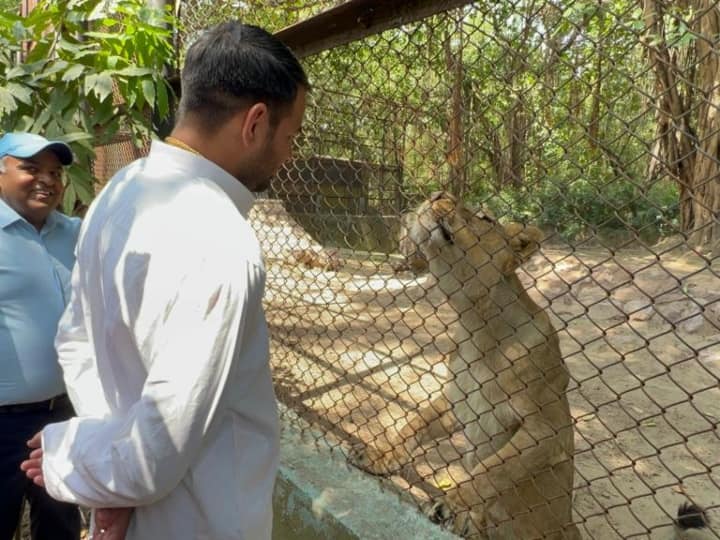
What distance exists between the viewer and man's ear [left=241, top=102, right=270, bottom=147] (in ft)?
4.51

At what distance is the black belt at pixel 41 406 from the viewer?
2607 mm

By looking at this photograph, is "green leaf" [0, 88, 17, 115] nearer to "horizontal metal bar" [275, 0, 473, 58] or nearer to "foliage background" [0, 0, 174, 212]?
"foliage background" [0, 0, 174, 212]

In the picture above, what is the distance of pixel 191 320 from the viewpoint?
3.66 ft

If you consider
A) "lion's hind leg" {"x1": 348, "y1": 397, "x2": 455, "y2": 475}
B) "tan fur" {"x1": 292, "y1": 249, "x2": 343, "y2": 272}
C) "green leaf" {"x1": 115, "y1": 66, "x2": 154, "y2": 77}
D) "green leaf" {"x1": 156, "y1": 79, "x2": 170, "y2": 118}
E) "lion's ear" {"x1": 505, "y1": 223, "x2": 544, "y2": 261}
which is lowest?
"tan fur" {"x1": 292, "y1": 249, "x2": 343, "y2": 272}

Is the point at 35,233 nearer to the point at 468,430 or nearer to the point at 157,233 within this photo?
the point at 157,233

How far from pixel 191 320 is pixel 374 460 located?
224 centimetres

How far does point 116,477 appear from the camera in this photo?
1.19 m

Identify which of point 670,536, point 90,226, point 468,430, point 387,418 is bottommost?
point 387,418

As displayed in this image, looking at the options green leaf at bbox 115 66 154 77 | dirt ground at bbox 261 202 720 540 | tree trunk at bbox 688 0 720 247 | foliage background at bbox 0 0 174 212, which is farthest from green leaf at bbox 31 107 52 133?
tree trunk at bbox 688 0 720 247

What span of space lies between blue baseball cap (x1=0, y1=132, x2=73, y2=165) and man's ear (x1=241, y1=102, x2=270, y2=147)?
1.79 meters

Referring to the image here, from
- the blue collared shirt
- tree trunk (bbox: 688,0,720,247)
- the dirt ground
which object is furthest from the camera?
tree trunk (bbox: 688,0,720,247)

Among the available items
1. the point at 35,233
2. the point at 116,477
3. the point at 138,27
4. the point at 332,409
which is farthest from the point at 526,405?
the point at 138,27

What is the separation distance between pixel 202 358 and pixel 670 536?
9.19 ft

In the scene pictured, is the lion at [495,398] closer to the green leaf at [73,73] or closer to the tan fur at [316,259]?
the green leaf at [73,73]
